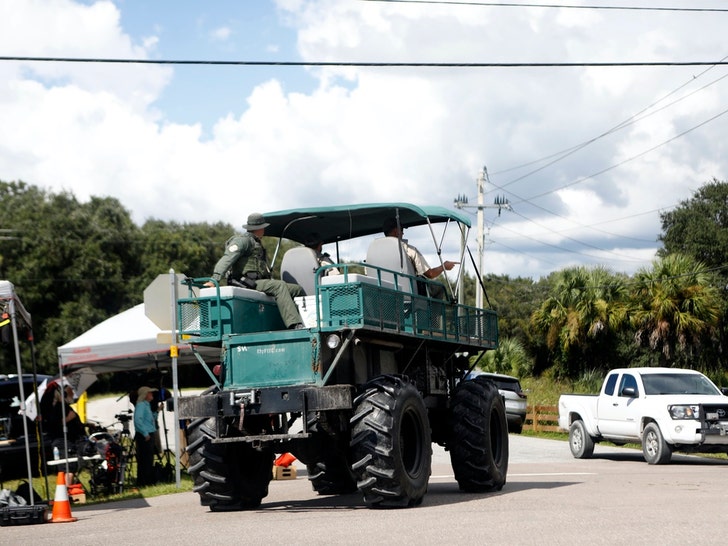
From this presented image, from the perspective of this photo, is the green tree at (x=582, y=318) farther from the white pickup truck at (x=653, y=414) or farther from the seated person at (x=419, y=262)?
the seated person at (x=419, y=262)

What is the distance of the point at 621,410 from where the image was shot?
933 inches

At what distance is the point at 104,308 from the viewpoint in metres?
62.8

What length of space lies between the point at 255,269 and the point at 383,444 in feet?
9.29

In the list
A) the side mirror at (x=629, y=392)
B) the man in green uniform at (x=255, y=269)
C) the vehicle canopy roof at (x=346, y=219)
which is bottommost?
the side mirror at (x=629, y=392)

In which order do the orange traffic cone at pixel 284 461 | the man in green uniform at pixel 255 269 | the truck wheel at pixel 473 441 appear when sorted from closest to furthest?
1. the man in green uniform at pixel 255 269
2. the truck wheel at pixel 473 441
3. the orange traffic cone at pixel 284 461

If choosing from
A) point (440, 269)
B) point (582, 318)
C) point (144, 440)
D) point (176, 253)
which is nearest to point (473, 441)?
point (440, 269)

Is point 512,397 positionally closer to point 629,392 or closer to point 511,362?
point 511,362

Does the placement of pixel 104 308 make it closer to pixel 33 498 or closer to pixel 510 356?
pixel 510 356

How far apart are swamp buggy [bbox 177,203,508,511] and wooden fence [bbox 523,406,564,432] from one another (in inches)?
879

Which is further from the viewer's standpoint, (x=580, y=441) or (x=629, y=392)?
(x=580, y=441)

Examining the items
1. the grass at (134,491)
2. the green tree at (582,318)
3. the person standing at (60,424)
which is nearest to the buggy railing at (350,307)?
the grass at (134,491)

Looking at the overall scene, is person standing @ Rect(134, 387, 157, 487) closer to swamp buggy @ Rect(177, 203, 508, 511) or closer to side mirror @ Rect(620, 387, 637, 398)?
swamp buggy @ Rect(177, 203, 508, 511)

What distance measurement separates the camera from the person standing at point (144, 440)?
20094mm

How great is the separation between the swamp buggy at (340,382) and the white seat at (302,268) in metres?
0.01
